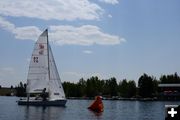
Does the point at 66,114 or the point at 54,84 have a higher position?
the point at 54,84

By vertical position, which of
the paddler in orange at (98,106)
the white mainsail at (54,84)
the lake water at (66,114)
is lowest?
the lake water at (66,114)

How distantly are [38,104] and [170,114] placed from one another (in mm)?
95615

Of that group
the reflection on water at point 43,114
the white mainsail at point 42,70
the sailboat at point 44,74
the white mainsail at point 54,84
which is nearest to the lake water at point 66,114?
the reflection on water at point 43,114

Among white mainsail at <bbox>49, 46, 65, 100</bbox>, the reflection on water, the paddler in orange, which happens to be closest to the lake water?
the reflection on water

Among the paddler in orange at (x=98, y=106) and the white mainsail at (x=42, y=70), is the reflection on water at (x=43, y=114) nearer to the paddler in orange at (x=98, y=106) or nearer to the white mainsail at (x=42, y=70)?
the paddler in orange at (x=98, y=106)

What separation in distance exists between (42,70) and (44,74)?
1.16 metres

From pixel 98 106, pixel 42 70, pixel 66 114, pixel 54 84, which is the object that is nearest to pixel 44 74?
pixel 42 70

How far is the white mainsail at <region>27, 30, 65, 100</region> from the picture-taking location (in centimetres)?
10850

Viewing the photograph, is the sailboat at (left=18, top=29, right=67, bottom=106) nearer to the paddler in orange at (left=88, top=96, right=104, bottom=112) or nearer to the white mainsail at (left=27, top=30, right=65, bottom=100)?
the white mainsail at (left=27, top=30, right=65, bottom=100)

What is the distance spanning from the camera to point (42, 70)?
358 feet

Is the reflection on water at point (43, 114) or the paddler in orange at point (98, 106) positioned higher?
the paddler in orange at point (98, 106)

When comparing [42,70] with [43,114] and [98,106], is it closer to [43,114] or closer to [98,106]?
[98,106]

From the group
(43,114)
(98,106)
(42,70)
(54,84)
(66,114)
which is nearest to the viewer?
(43,114)

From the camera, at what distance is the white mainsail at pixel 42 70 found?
108m
